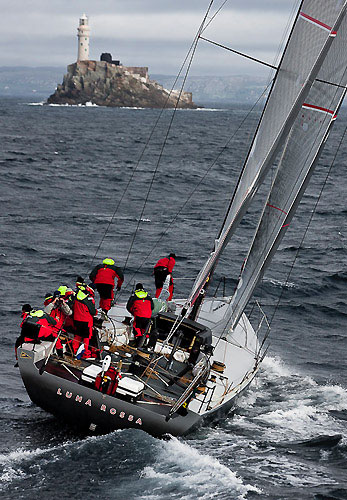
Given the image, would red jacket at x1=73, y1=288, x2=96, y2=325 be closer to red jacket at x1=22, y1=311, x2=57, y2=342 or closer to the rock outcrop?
red jacket at x1=22, y1=311, x2=57, y2=342

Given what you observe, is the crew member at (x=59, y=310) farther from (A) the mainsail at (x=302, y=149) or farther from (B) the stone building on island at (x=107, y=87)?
(B) the stone building on island at (x=107, y=87)

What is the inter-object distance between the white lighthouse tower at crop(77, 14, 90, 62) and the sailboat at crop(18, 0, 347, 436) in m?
165

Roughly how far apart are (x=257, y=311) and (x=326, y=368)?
4.09m

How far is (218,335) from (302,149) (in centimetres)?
385

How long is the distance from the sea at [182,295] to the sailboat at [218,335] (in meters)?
0.42

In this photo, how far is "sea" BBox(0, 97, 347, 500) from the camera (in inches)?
372

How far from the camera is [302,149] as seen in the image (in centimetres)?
1319

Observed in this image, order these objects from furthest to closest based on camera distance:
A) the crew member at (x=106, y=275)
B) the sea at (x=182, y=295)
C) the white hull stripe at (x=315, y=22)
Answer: the crew member at (x=106, y=275), the white hull stripe at (x=315, y=22), the sea at (x=182, y=295)

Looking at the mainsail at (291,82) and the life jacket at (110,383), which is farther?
the mainsail at (291,82)

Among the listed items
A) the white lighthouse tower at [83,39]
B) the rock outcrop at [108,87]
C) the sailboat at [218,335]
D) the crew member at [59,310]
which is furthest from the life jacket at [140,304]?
the white lighthouse tower at [83,39]

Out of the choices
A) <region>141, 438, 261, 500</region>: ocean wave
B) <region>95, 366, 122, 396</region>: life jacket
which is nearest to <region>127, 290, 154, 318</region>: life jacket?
<region>95, 366, 122, 396</region>: life jacket

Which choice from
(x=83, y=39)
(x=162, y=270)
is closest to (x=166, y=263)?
(x=162, y=270)

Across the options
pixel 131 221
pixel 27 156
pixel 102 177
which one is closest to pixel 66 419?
pixel 131 221

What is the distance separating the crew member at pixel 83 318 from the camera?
11156mm
